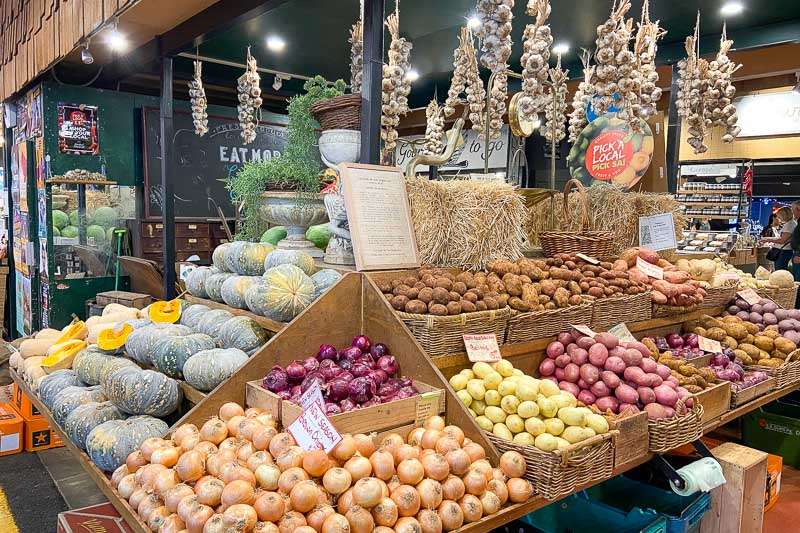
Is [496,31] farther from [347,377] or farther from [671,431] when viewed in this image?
[671,431]

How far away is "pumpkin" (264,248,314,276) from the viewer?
2.81 m

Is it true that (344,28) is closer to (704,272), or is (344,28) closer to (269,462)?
(704,272)

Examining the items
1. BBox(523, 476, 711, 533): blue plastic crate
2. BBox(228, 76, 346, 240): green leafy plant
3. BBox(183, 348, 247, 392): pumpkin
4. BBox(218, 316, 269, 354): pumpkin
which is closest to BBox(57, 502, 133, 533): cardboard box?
BBox(183, 348, 247, 392): pumpkin

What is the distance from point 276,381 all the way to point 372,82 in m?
1.52

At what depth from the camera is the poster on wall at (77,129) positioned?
6738 mm

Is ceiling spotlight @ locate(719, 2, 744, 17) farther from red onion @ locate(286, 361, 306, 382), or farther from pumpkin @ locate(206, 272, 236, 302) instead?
red onion @ locate(286, 361, 306, 382)

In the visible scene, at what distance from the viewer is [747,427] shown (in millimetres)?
3885

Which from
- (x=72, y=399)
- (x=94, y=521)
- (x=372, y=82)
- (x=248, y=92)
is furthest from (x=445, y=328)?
(x=248, y=92)

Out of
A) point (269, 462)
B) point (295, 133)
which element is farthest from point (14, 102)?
point (269, 462)

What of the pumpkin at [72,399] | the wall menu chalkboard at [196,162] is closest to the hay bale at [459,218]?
the pumpkin at [72,399]

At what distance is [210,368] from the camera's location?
2348 mm

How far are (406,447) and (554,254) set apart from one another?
6.45 feet

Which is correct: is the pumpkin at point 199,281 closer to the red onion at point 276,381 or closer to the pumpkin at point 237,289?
the pumpkin at point 237,289

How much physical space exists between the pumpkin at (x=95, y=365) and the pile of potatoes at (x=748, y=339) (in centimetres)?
315
